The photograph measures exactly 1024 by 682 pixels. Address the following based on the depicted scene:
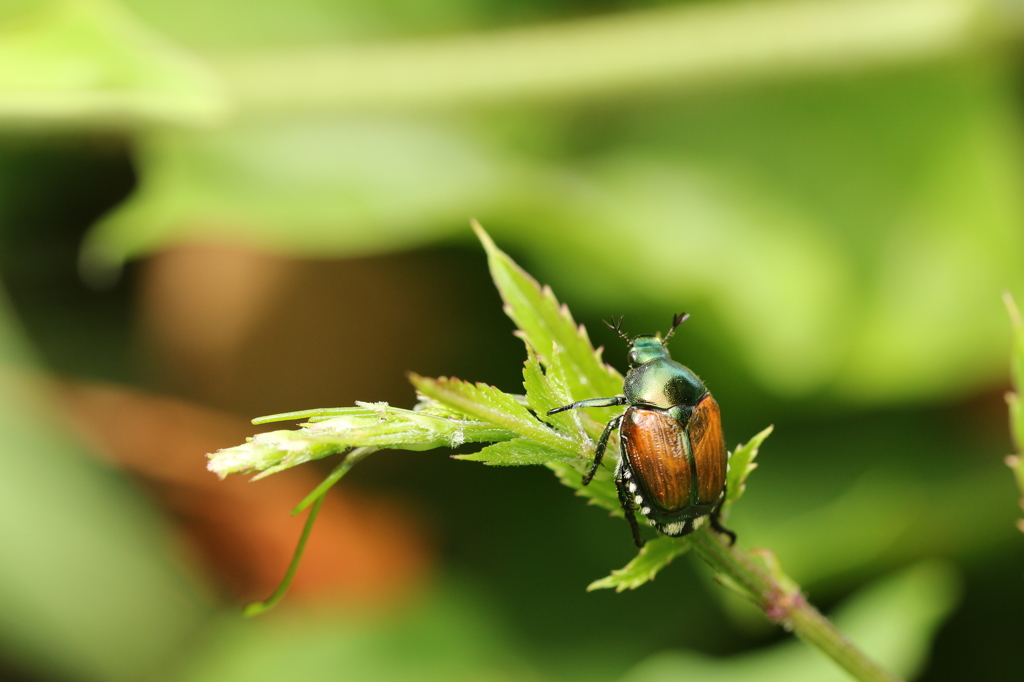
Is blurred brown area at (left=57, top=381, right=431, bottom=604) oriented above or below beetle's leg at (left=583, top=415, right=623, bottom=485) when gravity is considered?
below

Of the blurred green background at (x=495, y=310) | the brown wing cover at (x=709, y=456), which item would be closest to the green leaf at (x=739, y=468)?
the brown wing cover at (x=709, y=456)

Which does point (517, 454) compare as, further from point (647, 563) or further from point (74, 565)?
point (74, 565)

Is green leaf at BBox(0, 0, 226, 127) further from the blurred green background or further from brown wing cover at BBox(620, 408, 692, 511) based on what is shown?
brown wing cover at BBox(620, 408, 692, 511)

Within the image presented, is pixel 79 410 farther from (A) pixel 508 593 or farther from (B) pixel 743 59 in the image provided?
(B) pixel 743 59

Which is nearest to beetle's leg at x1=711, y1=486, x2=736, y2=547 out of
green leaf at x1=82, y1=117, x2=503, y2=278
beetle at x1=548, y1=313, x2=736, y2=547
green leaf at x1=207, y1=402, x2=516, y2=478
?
beetle at x1=548, y1=313, x2=736, y2=547

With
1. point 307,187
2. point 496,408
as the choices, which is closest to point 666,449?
point 496,408

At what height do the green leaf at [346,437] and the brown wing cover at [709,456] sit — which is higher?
the green leaf at [346,437]

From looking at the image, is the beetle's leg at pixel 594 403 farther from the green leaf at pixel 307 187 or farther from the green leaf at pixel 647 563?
the green leaf at pixel 307 187

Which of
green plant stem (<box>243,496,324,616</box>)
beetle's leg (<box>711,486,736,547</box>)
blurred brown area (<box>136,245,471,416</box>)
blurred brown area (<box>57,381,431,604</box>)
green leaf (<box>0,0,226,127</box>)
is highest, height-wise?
green leaf (<box>0,0,226,127</box>)
